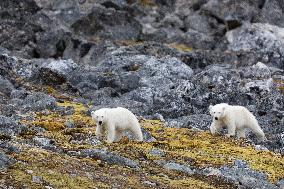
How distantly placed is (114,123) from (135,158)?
327 centimetres

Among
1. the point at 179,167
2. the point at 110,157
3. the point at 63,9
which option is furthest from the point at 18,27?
the point at 110,157

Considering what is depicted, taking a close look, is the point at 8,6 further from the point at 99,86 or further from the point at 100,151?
the point at 100,151

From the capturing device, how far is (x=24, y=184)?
17.0 metres

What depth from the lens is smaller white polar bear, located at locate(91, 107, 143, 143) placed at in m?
25.3

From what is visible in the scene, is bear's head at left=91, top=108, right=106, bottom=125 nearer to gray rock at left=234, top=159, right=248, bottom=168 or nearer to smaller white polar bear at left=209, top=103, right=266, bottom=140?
gray rock at left=234, top=159, right=248, bottom=168

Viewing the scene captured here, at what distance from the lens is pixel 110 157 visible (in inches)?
845

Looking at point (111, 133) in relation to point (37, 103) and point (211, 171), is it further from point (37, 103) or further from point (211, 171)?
point (37, 103)

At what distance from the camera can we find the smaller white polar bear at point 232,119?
2962cm

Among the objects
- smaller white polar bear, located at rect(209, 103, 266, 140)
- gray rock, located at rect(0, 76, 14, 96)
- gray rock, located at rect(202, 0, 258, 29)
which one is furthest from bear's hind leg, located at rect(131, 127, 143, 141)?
gray rock, located at rect(202, 0, 258, 29)

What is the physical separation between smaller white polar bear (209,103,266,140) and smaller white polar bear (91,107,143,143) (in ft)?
14.8

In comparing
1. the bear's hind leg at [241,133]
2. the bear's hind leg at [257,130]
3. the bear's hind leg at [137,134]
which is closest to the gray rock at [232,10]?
the bear's hind leg at [257,130]

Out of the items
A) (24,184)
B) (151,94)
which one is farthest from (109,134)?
(151,94)

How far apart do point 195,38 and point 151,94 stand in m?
41.0

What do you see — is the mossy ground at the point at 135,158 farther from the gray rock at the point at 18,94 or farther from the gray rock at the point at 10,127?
the gray rock at the point at 18,94
